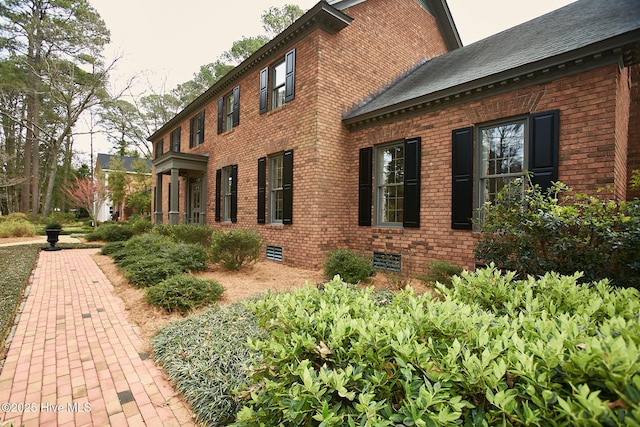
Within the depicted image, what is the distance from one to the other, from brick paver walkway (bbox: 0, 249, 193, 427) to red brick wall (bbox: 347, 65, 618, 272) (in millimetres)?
5263

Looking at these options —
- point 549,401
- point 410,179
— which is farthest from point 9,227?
point 549,401

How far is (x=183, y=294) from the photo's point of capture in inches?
175

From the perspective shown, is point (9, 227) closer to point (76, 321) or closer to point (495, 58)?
point (76, 321)

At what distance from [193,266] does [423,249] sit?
16.4ft

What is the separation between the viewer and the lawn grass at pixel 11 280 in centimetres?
396

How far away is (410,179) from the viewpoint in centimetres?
668

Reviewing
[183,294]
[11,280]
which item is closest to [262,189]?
[183,294]

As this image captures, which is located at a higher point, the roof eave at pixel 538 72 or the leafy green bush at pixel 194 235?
the roof eave at pixel 538 72

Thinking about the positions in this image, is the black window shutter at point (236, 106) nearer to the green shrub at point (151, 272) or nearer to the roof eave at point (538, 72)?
the roof eave at point (538, 72)

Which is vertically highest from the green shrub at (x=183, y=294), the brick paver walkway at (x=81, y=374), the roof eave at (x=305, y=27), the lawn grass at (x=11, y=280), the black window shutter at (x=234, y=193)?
the roof eave at (x=305, y=27)

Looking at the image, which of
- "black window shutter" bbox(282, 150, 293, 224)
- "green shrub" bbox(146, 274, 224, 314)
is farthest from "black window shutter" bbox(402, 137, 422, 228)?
"green shrub" bbox(146, 274, 224, 314)

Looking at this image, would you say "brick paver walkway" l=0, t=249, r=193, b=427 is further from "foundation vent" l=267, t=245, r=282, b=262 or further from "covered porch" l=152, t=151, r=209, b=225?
"covered porch" l=152, t=151, r=209, b=225

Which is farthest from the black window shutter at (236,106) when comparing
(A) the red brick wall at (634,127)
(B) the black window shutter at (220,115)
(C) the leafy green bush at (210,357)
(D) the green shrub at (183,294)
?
(A) the red brick wall at (634,127)

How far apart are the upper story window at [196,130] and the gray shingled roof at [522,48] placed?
8.24 meters
